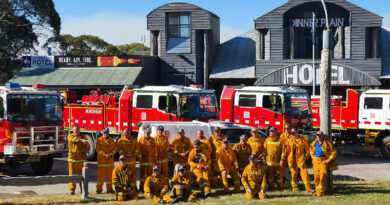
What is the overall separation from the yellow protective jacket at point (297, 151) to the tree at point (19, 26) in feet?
137

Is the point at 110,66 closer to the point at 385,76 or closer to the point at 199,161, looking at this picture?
the point at 385,76

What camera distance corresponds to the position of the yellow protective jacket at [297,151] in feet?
47.8

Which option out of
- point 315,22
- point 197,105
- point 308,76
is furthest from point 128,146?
point 315,22

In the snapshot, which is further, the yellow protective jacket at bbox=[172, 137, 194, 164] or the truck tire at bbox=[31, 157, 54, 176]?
the truck tire at bbox=[31, 157, 54, 176]

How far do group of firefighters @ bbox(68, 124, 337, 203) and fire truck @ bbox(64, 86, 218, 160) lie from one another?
4.04 m

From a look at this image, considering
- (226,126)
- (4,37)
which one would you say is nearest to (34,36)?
(4,37)

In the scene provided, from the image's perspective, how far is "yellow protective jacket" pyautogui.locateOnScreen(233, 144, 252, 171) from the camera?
1505cm

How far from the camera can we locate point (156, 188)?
13570mm

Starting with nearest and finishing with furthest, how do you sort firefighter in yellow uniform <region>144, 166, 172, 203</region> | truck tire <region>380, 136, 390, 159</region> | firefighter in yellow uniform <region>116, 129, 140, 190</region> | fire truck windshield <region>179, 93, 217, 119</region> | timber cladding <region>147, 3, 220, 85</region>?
1. firefighter in yellow uniform <region>144, 166, 172, 203</region>
2. firefighter in yellow uniform <region>116, 129, 140, 190</region>
3. fire truck windshield <region>179, 93, 217, 119</region>
4. truck tire <region>380, 136, 390, 159</region>
5. timber cladding <region>147, 3, 220, 85</region>

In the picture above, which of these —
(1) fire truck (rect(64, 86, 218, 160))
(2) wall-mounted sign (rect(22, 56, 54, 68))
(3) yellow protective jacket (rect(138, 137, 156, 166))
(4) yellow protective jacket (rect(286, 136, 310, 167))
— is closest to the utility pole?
(4) yellow protective jacket (rect(286, 136, 310, 167))

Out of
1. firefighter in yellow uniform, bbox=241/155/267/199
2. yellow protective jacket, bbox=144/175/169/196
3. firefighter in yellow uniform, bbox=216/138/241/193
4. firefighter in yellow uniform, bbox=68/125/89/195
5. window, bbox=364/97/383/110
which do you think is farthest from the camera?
window, bbox=364/97/383/110

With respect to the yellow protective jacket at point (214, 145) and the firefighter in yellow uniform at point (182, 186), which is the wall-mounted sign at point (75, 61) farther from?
the firefighter in yellow uniform at point (182, 186)

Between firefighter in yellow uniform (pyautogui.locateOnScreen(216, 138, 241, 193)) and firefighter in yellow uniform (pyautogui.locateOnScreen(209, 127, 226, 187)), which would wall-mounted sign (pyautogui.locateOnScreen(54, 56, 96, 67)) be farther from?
firefighter in yellow uniform (pyautogui.locateOnScreen(216, 138, 241, 193))

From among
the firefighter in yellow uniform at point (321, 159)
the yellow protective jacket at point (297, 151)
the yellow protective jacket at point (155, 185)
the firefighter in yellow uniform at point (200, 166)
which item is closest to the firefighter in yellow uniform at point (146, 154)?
the firefighter in yellow uniform at point (200, 166)
